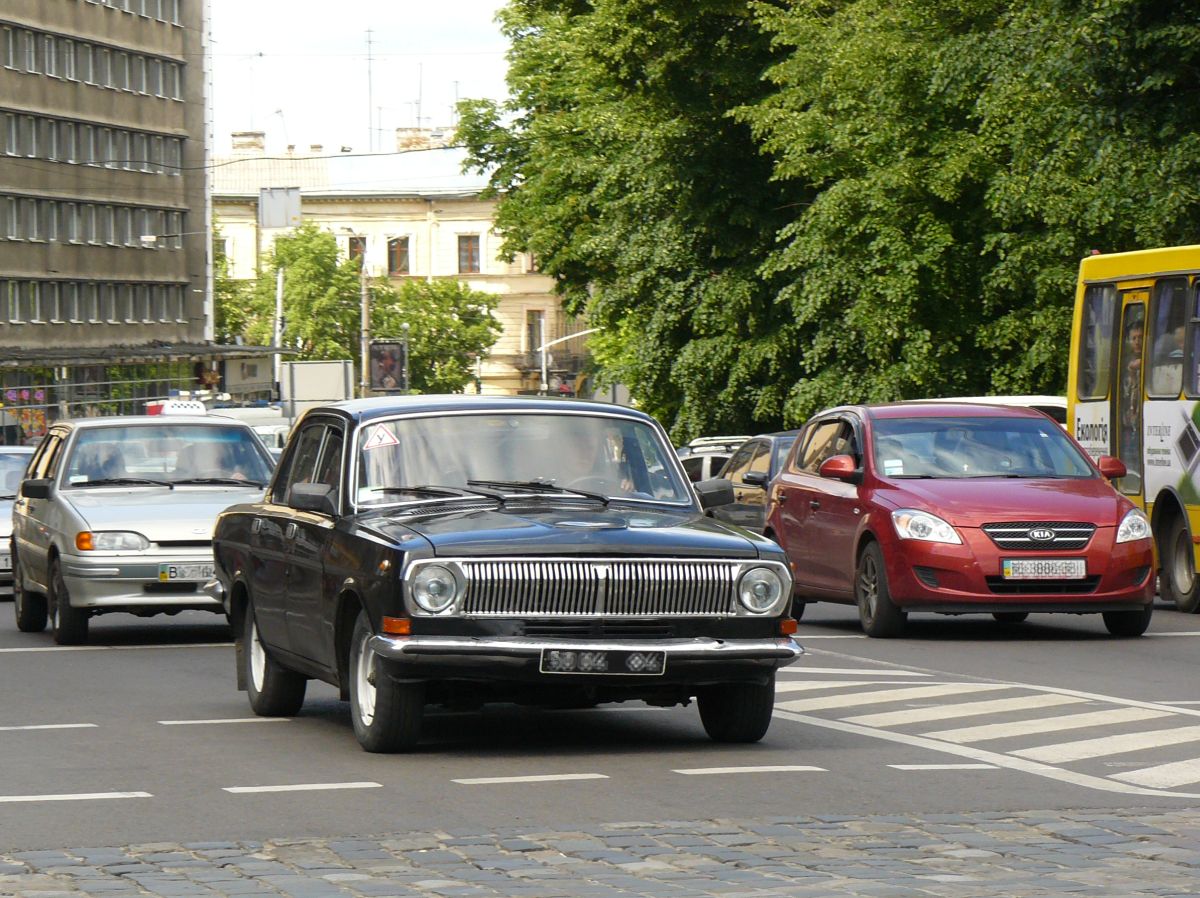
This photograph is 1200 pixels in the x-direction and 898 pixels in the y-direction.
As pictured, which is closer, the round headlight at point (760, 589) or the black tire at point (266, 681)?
the round headlight at point (760, 589)

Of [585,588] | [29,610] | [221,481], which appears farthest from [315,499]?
[29,610]

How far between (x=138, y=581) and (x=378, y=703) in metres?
8.39

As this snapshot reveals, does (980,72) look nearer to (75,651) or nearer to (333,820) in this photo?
(75,651)

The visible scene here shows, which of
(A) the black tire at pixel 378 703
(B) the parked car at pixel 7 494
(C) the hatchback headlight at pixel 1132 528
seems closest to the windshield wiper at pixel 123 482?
(C) the hatchback headlight at pixel 1132 528

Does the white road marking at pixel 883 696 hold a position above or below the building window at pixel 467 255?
above

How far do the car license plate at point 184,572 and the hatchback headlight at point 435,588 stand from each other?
8.52 metres

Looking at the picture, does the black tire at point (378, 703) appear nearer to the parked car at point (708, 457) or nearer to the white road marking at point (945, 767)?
the white road marking at point (945, 767)

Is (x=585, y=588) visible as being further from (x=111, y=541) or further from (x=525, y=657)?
(x=111, y=541)

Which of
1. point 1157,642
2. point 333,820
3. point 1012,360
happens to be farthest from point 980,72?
point 333,820

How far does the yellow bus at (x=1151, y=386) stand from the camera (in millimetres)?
22375

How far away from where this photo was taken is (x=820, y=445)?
21188 mm

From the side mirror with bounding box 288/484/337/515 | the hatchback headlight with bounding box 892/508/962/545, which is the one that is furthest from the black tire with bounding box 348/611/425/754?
the hatchback headlight with bounding box 892/508/962/545

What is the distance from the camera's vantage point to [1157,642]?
1842 cm

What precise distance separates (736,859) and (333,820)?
1.68 meters
